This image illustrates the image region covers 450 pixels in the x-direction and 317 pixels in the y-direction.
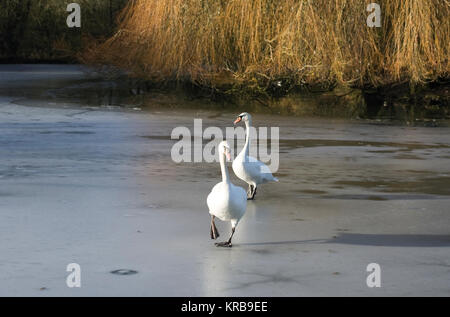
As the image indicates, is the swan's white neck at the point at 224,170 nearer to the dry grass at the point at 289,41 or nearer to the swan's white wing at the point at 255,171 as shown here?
the swan's white wing at the point at 255,171

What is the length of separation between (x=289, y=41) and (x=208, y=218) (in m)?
11.4

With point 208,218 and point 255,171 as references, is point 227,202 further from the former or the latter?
point 255,171

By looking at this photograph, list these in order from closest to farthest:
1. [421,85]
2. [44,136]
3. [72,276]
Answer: [72,276] < [44,136] < [421,85]

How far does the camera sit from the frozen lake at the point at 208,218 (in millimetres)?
6902

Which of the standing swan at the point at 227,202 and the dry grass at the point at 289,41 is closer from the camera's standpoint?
the standing swan at the point at 227,202

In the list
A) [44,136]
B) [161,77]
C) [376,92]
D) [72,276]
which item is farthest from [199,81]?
[72,276]

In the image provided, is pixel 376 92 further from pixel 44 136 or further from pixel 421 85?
pixel 44 136

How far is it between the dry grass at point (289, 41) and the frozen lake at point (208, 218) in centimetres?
291

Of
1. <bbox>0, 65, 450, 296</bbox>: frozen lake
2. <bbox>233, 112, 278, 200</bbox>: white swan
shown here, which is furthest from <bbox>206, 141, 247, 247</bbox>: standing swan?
<bbox>233, 112, 278, 200</bbox>: white swan

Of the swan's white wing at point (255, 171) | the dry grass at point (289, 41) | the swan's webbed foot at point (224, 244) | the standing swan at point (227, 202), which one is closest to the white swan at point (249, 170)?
the swan's white wing at point (255, 171)

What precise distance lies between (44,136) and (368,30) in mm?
7787

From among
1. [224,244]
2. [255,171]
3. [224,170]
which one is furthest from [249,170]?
[224,244]

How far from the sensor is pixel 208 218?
9461 mm
